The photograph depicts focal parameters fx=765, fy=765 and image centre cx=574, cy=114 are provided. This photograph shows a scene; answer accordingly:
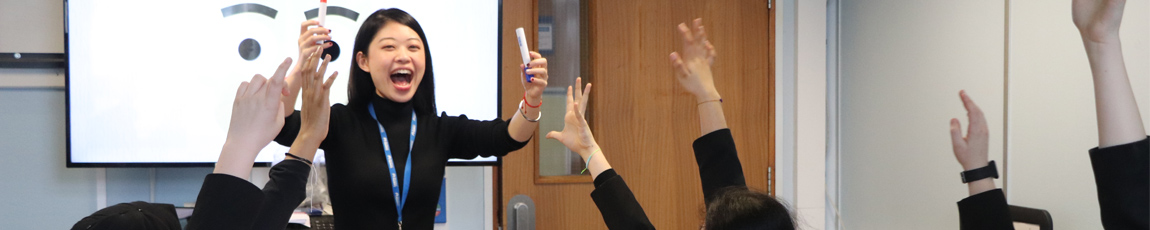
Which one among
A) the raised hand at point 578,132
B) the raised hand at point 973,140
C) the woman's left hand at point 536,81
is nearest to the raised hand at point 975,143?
the raised hand at point 973,140

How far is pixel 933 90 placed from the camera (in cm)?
270

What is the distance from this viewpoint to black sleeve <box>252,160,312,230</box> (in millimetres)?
939

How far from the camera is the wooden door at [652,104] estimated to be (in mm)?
2951

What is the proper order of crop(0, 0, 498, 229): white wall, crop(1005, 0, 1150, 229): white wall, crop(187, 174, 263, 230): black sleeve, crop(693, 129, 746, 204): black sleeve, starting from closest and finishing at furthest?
crop(187, 174, 263, 230): black sleeve → crop(693, 129, 746, 204): black sleeve → crop(1005, 0, 1150, 229): white wall → crop(0, 0, 498, 229): white wall

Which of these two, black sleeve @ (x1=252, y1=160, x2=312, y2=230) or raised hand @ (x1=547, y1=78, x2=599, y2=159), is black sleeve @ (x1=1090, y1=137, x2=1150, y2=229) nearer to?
raised hand @ (x1=547, y1=78, x2=599, y2=159)

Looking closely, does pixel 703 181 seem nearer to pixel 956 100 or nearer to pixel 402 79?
pixel 402 79

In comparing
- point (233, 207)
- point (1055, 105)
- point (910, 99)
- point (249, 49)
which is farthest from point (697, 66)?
point (249, 49)

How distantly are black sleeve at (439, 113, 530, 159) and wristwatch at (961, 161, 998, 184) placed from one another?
0.92 metres

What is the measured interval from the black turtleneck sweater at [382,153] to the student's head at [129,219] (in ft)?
0.97

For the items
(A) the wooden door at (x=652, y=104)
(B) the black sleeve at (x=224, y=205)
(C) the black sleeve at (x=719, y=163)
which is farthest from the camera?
(A) the wooden door at (x=652, y=104)

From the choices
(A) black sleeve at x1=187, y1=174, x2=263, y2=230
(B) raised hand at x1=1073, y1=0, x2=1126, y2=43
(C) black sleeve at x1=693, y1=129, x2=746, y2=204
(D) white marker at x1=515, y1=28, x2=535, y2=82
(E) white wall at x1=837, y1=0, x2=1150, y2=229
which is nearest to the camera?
(A) black sleeve at x1=187, y1=174, x2=263, y2=230

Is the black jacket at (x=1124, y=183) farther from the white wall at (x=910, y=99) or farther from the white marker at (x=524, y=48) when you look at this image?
the white wall at (x=910, y=99)

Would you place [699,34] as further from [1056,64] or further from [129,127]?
[129,127]

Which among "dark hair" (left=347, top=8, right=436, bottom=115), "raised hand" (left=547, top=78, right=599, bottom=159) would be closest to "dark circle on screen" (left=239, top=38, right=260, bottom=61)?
"dark hair" (left=347, top=8, right=436, bottom=115)
